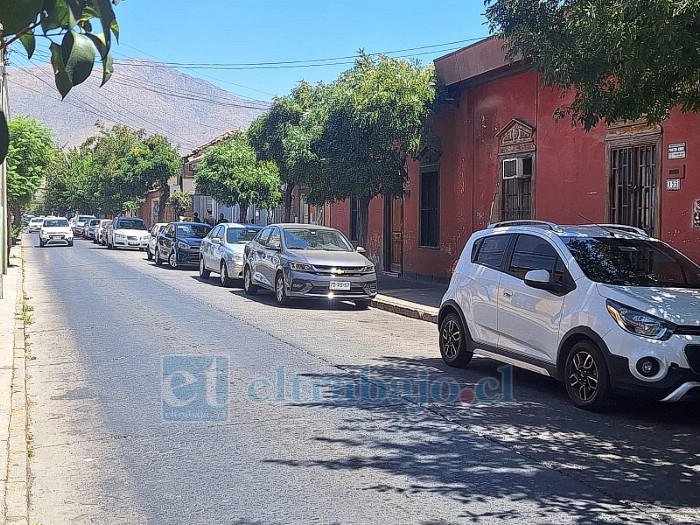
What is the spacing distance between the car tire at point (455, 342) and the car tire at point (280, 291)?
6761mm

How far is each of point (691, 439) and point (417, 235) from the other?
15.9 m

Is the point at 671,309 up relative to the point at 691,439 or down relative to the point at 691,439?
up

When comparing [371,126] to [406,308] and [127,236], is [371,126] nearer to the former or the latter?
[406,308]

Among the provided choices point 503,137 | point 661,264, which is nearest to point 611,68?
point 661,264

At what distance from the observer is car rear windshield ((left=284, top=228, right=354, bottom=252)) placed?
17031 millimetres

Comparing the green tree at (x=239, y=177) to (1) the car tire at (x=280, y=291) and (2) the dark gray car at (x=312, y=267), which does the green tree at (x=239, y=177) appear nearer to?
(2) the dark gray car at (x=312, y=267)

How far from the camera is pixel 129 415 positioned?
727cm

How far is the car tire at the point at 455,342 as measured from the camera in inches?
372

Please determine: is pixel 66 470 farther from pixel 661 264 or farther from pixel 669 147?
pixel 669 147

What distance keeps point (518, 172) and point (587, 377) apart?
10707 mm

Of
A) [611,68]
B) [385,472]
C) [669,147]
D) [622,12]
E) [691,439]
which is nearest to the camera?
[385,472]

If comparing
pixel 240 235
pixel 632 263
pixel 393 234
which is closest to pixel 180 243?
pixel 240 235

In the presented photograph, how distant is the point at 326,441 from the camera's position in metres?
6.39

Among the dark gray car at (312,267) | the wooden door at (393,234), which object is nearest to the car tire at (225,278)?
the dark gray car at (312,267)
